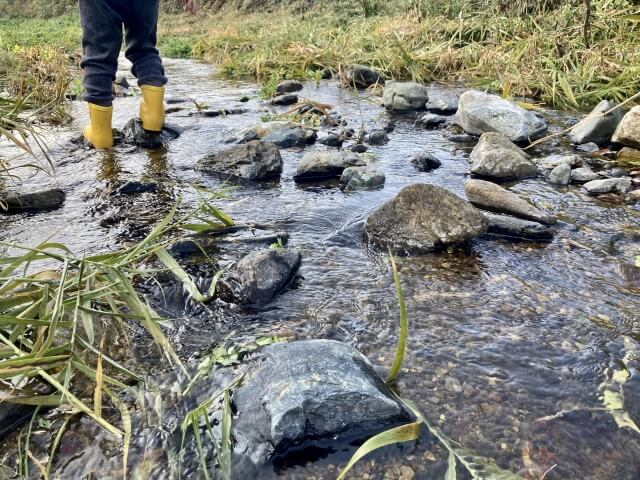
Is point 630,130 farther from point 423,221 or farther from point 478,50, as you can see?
point 478,50

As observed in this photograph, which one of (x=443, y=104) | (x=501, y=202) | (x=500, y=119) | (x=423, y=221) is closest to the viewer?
(x=423, y=221)

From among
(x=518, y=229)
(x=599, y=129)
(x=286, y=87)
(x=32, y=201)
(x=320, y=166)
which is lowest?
(x=286, y=87)

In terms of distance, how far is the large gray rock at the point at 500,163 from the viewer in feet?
10.3

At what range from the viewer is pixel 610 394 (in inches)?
57.0

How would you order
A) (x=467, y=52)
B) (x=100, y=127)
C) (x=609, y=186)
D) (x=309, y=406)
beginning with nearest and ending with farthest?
(x=309, y=406) < (x=609, y=186) < (x=100, y=127) < (x=467, y=52)

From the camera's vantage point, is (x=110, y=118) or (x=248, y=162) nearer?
(x=248, y=162)

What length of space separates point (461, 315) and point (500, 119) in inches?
100

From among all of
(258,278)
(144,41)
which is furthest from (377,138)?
(258,278)

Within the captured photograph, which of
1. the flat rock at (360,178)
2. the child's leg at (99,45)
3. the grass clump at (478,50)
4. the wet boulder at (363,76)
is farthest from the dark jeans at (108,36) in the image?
the grass clump at (478,50)

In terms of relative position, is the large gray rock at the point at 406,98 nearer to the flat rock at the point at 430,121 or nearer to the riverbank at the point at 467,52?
the flat rock at the point at 430,121

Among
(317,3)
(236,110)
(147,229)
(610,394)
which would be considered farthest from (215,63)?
(610,394)

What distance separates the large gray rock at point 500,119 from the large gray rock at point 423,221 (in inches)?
67.2

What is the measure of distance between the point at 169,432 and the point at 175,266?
1.70ft

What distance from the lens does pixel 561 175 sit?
3.08 metres
